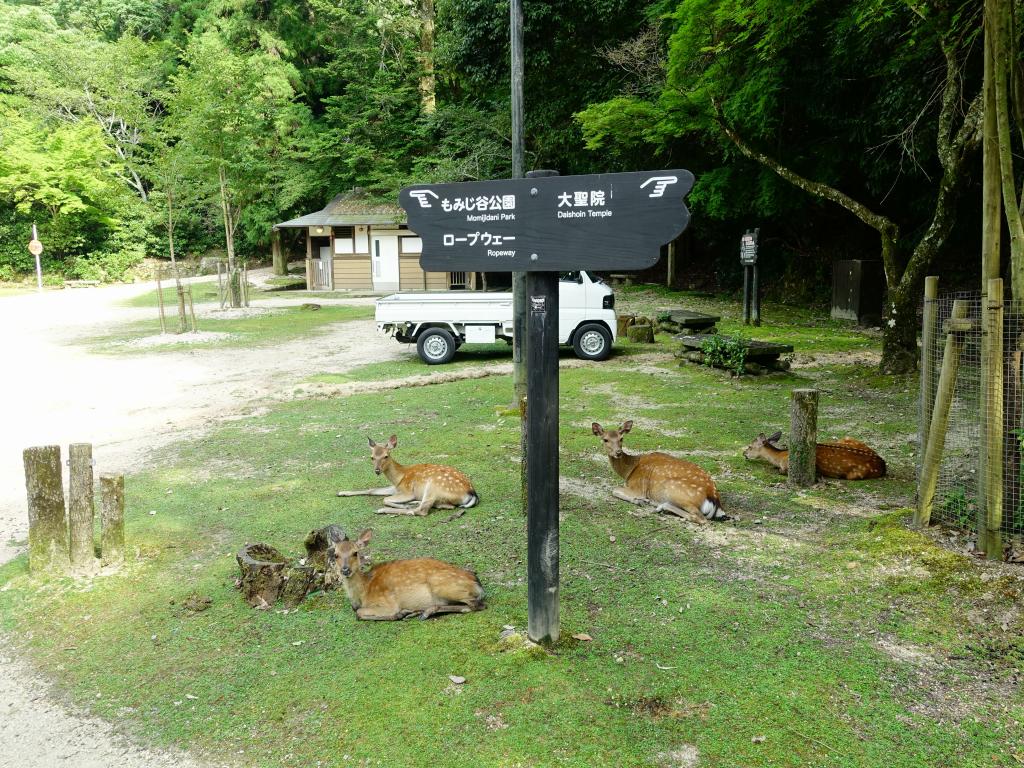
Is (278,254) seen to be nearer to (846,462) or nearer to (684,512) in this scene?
(846,462)

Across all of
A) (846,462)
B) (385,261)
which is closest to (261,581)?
(846,462)

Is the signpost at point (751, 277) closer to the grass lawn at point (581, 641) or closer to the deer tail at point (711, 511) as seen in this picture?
the grass lawn at point (581, 641)

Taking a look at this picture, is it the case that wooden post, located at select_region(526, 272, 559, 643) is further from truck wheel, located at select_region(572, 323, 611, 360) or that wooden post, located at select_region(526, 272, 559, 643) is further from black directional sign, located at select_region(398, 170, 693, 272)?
truck wheel, located at select_region(572, 323, 611, 360)

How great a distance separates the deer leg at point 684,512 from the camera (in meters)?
6.05

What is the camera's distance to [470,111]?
2612 centimetres

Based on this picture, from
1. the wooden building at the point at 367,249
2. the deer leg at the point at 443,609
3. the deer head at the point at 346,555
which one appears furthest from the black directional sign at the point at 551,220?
the wooden building at the point at 367,249

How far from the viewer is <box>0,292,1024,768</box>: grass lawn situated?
11.3ft

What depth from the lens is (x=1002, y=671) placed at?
152 inches

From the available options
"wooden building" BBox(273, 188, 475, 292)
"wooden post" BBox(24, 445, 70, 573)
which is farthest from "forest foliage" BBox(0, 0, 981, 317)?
"wooden post" BBox(24, 445, 70, 573)

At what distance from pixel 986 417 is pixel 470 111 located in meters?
23.4

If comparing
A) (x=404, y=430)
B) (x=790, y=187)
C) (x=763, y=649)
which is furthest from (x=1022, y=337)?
(x=790, y=187)

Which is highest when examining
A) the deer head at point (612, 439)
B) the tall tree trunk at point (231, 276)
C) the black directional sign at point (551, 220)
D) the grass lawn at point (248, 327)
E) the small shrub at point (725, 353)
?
the tall tree trunk at point (231, 276)

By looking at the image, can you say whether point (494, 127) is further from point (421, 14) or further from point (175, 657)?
point (175, 657)

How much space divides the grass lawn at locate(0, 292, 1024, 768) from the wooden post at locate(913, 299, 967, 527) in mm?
252
